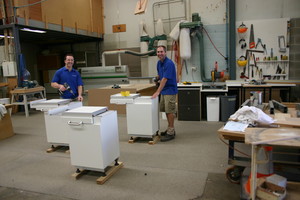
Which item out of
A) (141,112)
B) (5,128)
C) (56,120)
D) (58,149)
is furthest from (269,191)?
(5,128)

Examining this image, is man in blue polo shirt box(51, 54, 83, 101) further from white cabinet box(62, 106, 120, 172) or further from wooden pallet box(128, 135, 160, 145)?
white cabinet box(62, 106, 120, 172)

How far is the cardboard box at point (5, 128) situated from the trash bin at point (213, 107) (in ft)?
11.9

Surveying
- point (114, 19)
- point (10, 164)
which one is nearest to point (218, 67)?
point (114, 19)

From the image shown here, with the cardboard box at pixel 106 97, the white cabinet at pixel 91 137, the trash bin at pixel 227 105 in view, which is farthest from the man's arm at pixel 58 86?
the trash bin at pixel 227 105

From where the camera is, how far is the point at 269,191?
1749 millimetres

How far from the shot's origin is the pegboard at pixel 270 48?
5250mm

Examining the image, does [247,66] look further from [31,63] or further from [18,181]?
[31,63]

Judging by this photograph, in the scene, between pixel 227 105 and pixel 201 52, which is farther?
pixel 201 52

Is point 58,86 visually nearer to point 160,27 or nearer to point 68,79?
point 68,79

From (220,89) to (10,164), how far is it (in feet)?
12.0

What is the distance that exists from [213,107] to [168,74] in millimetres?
1581

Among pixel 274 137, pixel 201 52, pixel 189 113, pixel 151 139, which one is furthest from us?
pixel 201 52

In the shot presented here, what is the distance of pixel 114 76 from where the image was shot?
7059 mm

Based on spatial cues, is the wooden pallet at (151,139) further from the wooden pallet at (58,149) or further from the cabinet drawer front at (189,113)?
the cabinet drawer front at (189,113)
